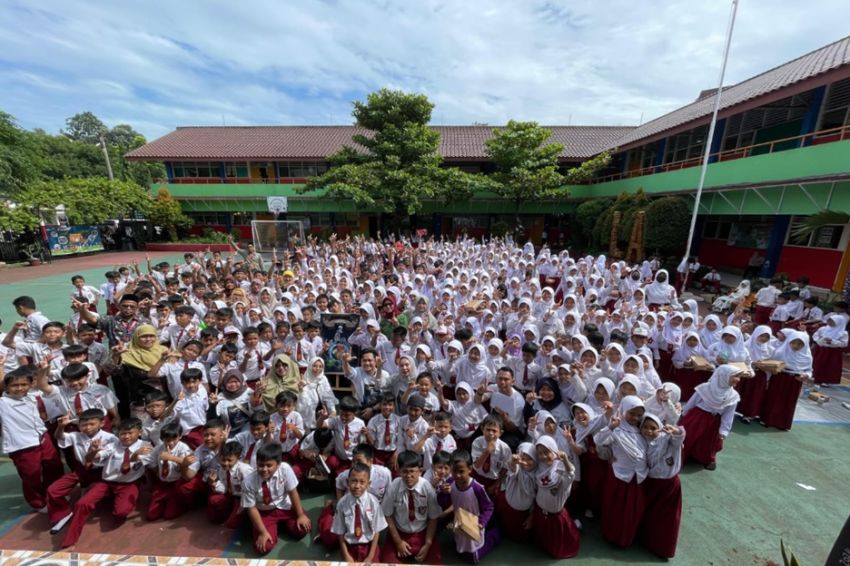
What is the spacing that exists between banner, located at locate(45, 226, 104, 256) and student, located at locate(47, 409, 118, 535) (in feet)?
71.0

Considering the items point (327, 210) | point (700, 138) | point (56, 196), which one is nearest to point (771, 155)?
point (700, 138)

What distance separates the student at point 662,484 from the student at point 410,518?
1932mm

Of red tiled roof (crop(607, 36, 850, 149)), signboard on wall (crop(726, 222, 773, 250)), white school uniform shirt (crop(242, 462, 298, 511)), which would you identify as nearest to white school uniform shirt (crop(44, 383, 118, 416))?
white school uniform shirt (crop(242, 462, 298, 511))

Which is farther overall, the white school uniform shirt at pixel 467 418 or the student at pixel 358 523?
the white school uniform shirt at pixel 467 418

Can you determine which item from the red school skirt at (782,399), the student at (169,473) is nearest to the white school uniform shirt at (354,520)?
the student at (169,473)

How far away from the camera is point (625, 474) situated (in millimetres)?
3211

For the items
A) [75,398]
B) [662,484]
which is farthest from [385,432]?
[75,398]

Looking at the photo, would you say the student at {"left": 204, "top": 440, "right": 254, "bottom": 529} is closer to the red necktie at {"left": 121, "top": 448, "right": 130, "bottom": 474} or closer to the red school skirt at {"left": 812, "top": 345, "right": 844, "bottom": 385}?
the red necktie at {"left": 121, "top": 448, "right": 130, "bottom": 474}

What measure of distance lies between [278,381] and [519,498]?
292cm

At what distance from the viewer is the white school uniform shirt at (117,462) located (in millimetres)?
3445

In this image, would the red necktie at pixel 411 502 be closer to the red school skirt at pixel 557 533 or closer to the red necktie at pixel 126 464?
the red school skirt at pixel 557 533

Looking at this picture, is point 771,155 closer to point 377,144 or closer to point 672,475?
point 672,475

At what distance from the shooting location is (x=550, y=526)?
3176 millimetres

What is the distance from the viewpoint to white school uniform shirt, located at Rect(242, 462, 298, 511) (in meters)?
3.26
